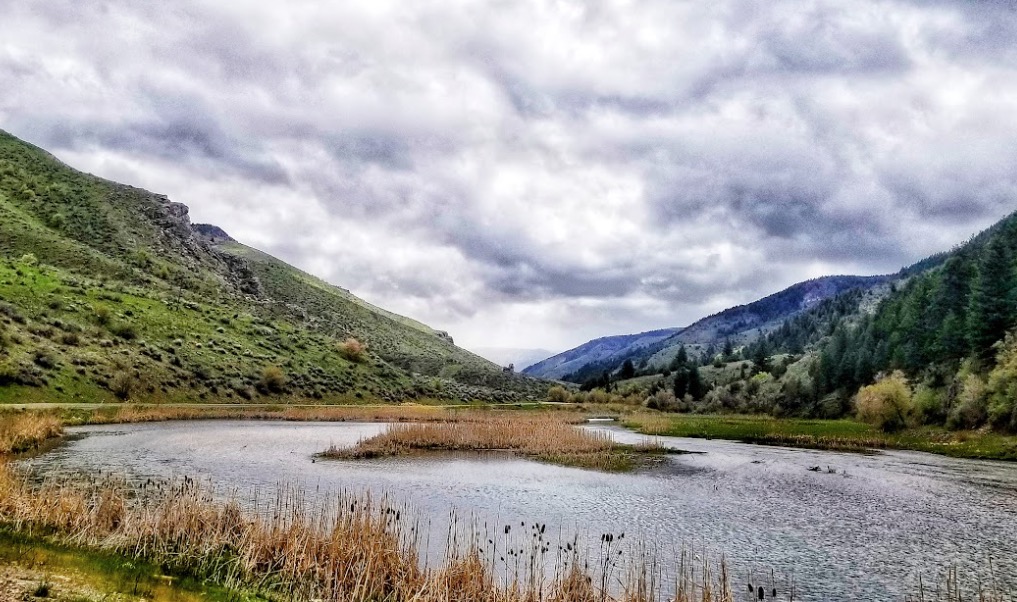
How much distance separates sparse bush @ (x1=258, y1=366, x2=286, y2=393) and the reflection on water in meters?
43.4

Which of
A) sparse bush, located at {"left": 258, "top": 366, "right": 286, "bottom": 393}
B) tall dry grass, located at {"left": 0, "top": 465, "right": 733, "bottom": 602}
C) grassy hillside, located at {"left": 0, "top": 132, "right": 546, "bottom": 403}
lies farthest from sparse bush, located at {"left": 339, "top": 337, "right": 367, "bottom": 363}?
tall dry grass, located at {"left": 0, "top": 465, "right": 733, "bottom": 602}

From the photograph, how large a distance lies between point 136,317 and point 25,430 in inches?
2132

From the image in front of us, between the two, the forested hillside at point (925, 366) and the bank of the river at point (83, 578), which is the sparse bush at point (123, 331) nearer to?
the bank of the river at point (83, 578)

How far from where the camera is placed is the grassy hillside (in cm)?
6644

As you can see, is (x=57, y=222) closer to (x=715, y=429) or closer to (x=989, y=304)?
(x=715, y=429)

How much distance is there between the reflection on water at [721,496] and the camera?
21.1 m

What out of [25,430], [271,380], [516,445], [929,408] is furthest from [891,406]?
[25,430]

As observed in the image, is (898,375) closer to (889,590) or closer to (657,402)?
(657,402)

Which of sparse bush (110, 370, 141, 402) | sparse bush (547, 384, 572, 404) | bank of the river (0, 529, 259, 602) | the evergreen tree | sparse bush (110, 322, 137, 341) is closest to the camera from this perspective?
bank of the river (0, 529, 259, 602)

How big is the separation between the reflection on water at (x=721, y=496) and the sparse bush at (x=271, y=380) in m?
43.4

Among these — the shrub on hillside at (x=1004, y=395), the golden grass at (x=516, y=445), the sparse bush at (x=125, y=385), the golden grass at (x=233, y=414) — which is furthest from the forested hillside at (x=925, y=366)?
the sparse bush at (x=125, y=385)

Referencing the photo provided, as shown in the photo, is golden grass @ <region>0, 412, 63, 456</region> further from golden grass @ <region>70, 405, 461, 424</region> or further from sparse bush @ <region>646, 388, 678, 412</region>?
sparse bush @ <region>646, 388, 678, 412</region>

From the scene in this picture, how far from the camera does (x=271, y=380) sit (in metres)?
93.6

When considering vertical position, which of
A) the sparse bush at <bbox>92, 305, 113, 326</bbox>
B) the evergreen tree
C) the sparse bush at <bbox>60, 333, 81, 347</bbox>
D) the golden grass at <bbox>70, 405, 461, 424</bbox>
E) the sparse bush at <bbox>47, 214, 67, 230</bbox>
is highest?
the sparse bush at <bbox>47, 214, 67, 230</bbox>
